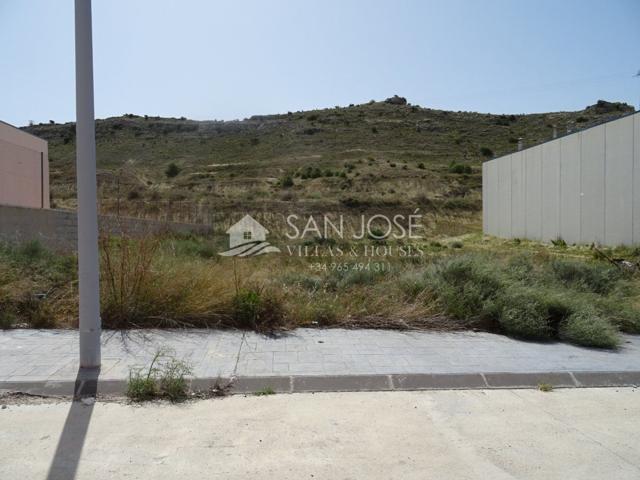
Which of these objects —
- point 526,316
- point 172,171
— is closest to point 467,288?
point 526,316

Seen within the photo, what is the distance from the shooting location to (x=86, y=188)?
5078 millimetres

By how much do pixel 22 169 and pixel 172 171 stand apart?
28.1 meters

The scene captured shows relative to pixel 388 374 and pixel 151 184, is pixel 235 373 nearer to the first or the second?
pixel 388 374

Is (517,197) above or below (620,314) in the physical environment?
above

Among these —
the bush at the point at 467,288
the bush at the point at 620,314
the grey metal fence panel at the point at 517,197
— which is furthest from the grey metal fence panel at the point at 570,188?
the bush at the point at 467,288

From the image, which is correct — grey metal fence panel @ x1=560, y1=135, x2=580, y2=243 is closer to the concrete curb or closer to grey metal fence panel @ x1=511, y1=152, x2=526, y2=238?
grey metal fence panel @ x1=511, y1=152, x2=526, y2=238

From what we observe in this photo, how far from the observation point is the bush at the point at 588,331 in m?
6.45

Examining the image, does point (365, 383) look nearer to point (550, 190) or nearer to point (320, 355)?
point (320, 355)

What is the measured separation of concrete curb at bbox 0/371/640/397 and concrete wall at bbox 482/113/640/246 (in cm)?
1520

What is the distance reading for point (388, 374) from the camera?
5.11 meters

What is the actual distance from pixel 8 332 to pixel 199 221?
2336 centimetres

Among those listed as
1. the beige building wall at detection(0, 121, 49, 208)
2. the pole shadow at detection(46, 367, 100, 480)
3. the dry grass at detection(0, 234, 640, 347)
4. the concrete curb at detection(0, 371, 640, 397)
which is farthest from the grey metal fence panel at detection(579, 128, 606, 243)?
the beige building wall at detection(0, 121, 49, 208)

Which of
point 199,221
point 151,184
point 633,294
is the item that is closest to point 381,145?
point 151,184

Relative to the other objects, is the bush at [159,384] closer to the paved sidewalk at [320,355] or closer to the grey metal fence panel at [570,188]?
the paved sidewalk at [320,355]
